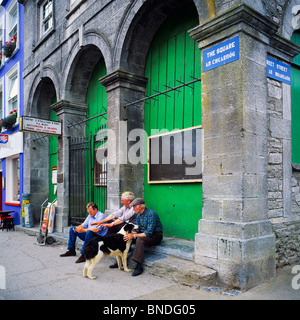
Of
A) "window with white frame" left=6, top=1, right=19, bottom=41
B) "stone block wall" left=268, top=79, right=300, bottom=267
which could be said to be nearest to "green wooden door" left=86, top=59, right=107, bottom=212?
"stone block wall" left=268, top=79, right=300, bottom=267

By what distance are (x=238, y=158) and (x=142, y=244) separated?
206 centimetres

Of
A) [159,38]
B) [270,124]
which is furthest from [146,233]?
[159,38]

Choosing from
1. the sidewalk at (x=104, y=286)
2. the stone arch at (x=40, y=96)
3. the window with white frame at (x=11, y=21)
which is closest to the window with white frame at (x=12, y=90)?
the window with white frame at (x=11, y=21)

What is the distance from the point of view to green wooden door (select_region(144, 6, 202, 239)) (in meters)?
6.00

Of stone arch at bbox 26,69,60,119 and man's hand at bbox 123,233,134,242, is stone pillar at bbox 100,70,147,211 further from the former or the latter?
stone arch at bbox 26,69,60,119

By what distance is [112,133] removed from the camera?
693 centimetres

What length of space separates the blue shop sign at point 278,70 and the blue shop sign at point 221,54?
76 cm

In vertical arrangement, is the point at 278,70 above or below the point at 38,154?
above

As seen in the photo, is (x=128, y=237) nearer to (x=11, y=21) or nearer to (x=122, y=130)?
(x=122, y=130)

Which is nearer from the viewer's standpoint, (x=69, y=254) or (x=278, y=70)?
(x=278, y=70)

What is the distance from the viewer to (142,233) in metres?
5.19

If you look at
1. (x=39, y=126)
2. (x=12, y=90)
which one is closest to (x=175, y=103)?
(x=39, y=126)

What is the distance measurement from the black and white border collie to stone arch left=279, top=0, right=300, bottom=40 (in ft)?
13.5
